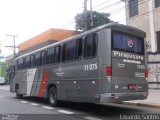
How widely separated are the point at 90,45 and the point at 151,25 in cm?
1397

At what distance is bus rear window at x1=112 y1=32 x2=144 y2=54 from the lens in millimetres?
12758

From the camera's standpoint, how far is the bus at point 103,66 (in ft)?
40.6

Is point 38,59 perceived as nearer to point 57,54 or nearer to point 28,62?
point 28,62

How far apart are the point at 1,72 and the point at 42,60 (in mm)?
37077

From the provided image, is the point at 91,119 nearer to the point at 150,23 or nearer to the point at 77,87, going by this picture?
the point at 77,87

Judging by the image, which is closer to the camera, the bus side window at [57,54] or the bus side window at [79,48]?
the bus side window at [79,48]

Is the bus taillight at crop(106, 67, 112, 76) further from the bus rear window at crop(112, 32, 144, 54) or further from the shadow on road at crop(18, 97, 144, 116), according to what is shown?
the shadow on road at crop(18, 97, 144, 116)

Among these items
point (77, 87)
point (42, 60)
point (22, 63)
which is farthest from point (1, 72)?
point (77, 87)

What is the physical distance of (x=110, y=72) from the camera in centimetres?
1230

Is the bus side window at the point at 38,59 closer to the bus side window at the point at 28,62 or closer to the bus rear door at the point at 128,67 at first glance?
the bus side window at the point at 28,62

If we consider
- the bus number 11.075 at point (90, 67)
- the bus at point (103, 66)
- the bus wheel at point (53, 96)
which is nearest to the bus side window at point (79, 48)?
the bus at point (103, 66)

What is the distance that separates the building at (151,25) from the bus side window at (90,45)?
1282 cm

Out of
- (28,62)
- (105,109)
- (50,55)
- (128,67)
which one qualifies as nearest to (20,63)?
(28,62)

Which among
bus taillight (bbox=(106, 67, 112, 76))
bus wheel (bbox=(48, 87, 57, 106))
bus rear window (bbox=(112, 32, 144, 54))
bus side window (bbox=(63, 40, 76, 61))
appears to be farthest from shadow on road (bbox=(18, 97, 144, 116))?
bus rear window (bbox=(112, 32, 144, 54))
